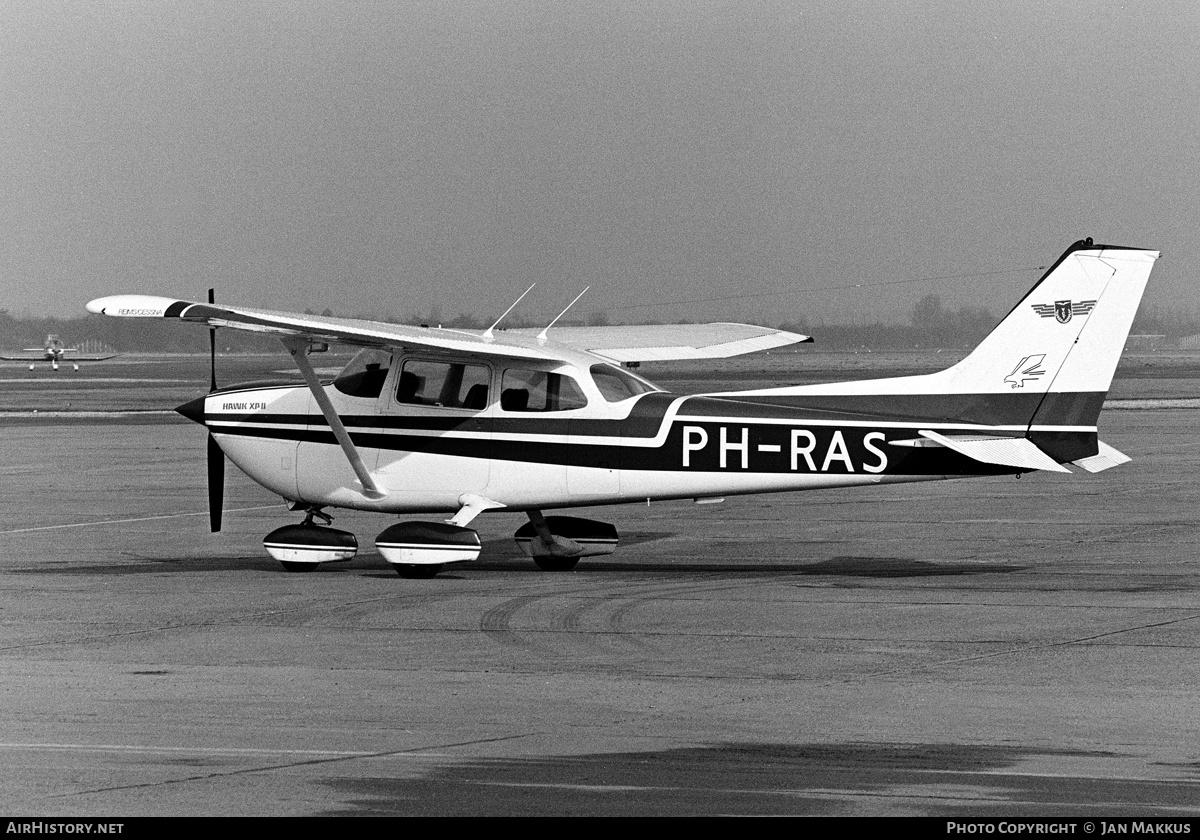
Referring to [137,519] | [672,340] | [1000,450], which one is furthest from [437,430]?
[137,519]

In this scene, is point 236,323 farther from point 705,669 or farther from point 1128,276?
point 1128,276

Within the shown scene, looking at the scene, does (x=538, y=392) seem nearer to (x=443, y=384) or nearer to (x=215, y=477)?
(x=443, y=384)

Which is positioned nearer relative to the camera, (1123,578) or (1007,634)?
(1007,634)

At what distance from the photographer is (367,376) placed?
1536 cm

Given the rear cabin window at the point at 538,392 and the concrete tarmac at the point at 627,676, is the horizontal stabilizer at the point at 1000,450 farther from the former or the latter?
the rear cabin window at the point at 538,392

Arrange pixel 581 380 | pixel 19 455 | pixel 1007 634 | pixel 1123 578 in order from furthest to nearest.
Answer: pixel 19 455 < pixel 581 380 < pixel 1123 578 < pixel 1007 634

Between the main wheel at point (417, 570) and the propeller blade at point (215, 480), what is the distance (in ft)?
8.13

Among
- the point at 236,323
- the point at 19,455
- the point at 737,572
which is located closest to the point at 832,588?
the point at 737,572

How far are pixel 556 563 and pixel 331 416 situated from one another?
98.4 inches

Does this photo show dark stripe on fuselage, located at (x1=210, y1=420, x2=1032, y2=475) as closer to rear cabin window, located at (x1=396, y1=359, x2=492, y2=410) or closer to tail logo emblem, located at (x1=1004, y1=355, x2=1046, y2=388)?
rear cabin window, located at (x1=396, y1=359, x2=492, y2=410)

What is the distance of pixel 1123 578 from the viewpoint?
45.6ft
